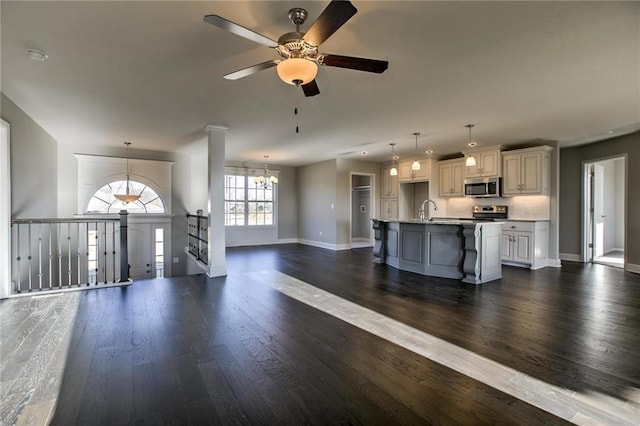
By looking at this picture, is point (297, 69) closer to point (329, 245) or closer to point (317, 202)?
point (329, 245)

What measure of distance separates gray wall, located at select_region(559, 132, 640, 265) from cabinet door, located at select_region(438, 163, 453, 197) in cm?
231

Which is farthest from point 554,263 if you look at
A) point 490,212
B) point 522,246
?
point 490,212

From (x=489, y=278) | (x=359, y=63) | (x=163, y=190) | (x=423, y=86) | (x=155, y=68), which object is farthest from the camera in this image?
(x=163, y=190)

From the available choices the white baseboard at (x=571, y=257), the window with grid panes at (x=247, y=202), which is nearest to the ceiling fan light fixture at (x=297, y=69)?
the window with grid panes at (x=247, y=202)

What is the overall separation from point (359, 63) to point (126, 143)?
6.06m

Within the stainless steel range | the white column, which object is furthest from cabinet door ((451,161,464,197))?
the white column

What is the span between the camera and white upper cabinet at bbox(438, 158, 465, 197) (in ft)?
24.2

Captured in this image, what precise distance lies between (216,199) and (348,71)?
312 cm

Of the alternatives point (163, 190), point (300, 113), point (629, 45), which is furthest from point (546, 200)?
point (163, 190)

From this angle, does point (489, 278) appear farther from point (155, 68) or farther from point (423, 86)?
point (155, 68)

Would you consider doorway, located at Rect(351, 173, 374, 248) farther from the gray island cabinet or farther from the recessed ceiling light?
the recessed ceiling light

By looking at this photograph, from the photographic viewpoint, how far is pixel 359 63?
87.7 inches

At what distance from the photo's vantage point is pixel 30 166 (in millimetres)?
4605

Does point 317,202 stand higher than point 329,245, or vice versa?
point 317,202
